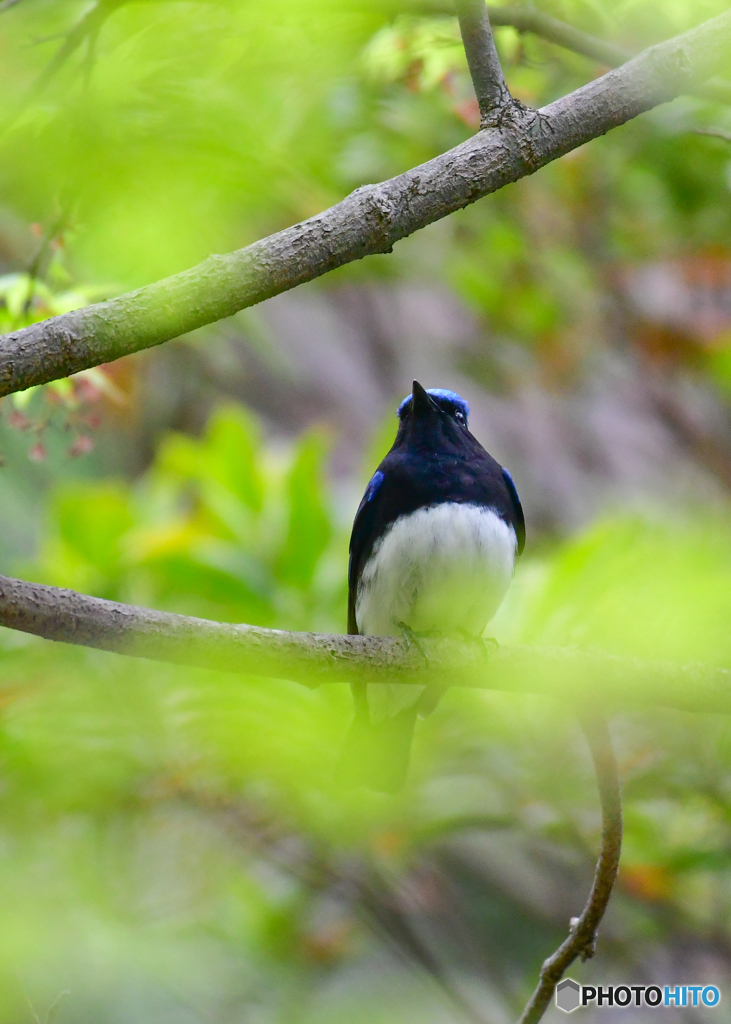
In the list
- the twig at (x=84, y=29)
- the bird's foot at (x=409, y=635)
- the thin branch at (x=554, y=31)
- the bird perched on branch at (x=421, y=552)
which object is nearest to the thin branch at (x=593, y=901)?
the bird's foot at (x=409, y=635)

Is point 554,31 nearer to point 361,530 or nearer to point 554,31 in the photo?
point 554,31

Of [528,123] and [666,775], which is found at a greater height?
[528,123]

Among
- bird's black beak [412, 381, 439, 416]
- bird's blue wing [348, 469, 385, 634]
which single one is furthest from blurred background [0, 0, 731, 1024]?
bird's black beak [412, 381, 439, 416]

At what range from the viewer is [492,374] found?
6613 millimetres

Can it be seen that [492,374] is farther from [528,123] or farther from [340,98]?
[528,123]

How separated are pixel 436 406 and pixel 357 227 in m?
1.80

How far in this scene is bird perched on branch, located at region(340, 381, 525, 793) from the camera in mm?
3213

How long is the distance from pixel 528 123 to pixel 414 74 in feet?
5.22

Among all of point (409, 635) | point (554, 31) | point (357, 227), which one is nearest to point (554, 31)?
point (554, 31)

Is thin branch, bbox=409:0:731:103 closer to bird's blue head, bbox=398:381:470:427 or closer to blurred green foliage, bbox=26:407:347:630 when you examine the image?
bird's blue head, bbox=398:381:470:427

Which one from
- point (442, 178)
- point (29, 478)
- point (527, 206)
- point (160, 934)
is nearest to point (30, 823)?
point (160, 934)

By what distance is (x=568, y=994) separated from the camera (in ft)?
12.2

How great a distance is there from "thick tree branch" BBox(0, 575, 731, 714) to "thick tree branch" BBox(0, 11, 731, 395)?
44 centimetres

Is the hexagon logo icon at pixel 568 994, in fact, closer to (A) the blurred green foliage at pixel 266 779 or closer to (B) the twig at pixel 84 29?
(A) the blurred green foliage at pixel 266 779
